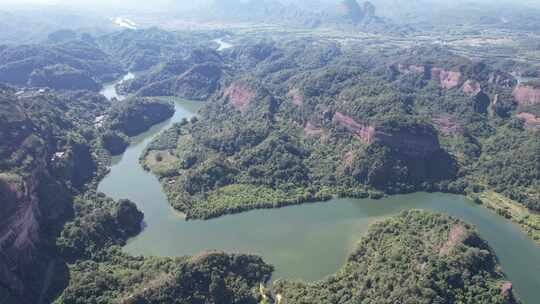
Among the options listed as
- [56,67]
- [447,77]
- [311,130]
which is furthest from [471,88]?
[56,67]

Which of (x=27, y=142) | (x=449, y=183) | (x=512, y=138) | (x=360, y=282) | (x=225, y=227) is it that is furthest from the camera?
(x=512, y=138)

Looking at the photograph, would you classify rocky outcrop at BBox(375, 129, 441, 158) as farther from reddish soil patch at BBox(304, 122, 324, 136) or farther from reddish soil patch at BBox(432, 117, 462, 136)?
reddish soil patch at BBox(432, 117, 462, 136)

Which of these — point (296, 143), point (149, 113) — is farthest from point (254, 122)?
point (149, 113)

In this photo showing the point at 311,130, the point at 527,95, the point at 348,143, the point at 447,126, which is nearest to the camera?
the point at 348,143

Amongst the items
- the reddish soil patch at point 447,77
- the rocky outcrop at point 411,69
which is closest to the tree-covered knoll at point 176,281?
the reddish soil patch at point 447,77

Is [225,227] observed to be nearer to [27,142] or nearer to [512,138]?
[27,142]

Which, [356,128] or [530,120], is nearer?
[356,128]

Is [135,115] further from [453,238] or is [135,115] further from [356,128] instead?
[453,238]
